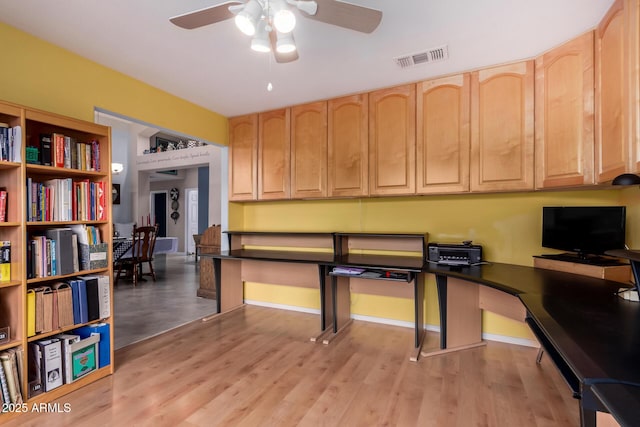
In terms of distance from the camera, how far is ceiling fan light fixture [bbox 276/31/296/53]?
1489mm

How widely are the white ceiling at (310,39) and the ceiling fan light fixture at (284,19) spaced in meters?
0.66

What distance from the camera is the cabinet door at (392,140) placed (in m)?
2.79

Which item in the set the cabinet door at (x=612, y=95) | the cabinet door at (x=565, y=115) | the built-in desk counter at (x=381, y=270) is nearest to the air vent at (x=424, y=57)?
the cabinet door at (x=565, y=115)

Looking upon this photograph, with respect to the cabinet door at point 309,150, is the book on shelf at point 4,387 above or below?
below

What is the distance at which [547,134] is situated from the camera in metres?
2.25

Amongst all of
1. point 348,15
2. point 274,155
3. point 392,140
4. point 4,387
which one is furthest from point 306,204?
point 4,387

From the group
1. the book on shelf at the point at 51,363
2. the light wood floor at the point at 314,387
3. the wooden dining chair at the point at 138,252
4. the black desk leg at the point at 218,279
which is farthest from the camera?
the wooden dining chair at the point at 138,252

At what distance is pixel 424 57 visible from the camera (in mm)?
2328

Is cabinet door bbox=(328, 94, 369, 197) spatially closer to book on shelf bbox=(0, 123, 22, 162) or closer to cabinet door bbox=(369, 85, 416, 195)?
cabinet door bbox=(369, 85, 416, 195)

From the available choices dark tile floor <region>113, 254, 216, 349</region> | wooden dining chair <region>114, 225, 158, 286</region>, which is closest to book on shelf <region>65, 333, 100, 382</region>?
dark tile floor <region>113, 254, 216, 349</region>

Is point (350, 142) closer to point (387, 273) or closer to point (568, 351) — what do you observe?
point (387, 273)

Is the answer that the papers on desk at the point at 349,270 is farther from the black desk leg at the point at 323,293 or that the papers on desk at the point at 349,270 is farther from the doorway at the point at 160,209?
the doorway at the point at 160,209

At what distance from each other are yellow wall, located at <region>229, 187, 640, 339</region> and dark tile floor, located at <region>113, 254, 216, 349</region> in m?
0.84

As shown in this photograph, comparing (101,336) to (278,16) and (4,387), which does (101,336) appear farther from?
(278,16)
